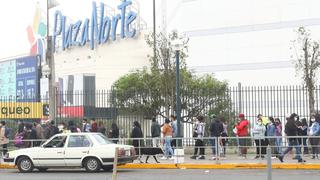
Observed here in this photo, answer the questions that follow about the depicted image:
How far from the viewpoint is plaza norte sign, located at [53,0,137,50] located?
206 ft

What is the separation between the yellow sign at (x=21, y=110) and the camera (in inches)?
1593

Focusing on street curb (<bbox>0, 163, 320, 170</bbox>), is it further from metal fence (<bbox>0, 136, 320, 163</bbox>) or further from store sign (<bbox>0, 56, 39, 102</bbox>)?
store sign (<bbox>0, 56, 39, 102</bbox>)

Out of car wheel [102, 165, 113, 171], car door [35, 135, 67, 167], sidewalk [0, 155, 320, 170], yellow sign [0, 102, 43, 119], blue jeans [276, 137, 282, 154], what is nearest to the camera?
car wheel [102, 165, 113, 171]

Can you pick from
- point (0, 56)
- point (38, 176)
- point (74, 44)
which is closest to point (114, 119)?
point (38, 176)

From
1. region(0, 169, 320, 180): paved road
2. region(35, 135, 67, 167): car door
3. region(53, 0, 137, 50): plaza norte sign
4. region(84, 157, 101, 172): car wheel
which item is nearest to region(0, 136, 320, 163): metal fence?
region(0, 169, 320, 180): paved road

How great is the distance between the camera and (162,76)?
32.3 metres

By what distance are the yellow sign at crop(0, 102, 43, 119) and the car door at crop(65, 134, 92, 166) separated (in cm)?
2028

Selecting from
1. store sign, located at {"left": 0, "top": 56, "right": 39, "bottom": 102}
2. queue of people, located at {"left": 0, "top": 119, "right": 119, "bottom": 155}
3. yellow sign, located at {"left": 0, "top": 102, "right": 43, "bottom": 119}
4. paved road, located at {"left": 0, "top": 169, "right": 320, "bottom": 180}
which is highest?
store sign, located at {"left": 0, "top": 56, "right": 39, "bottom": 102}

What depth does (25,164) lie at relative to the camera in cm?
2156

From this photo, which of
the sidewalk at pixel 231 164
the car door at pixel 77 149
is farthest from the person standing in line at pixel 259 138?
the car door at pixel 77 149

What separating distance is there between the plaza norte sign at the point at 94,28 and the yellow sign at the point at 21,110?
22.9m

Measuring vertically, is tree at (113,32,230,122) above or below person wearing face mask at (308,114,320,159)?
above

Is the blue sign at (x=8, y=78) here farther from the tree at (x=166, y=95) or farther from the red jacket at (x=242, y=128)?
the red jacket at (x=242, y=128)

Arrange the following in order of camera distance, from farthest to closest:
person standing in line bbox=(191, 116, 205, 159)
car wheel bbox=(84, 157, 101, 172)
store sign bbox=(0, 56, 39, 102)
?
1. store sign bbox=(0, 56, 39, 102)
2. person standing in line bbox=(191, 116, 205, 159)
3. car wheel bbox=(84, 157, 101, 172)
